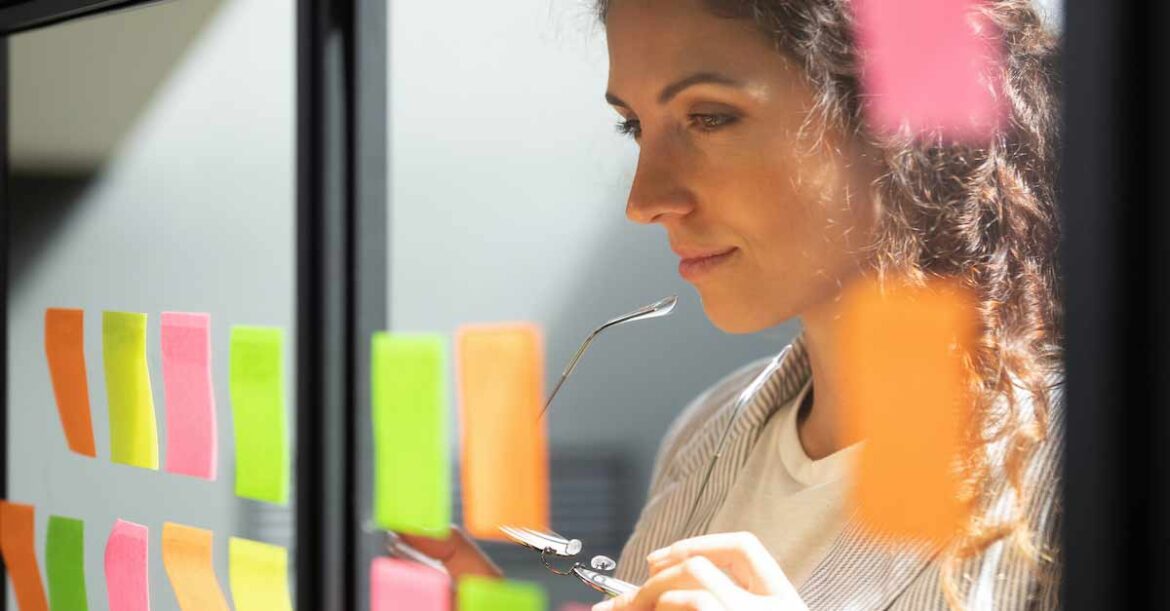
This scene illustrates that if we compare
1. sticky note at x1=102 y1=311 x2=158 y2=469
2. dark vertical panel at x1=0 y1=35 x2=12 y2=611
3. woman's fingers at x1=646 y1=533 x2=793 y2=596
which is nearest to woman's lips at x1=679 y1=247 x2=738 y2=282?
woman's fingers at x1=646 y1=533 x2=793 y2=596

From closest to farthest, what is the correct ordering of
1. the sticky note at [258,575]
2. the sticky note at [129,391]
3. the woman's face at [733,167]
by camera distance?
1. the woman's face at [733,167]
2. the sticky note at [258,575]
3. the sticky note at [129,391]

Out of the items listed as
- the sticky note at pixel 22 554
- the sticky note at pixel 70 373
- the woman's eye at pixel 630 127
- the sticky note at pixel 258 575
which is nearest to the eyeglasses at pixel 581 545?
the woman's eye at pixel 630 127

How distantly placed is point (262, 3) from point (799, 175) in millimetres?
586

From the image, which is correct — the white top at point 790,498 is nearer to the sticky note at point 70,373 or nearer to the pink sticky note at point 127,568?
the pink sticky note at point 127,568

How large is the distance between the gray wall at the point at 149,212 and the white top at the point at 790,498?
0.45 metres

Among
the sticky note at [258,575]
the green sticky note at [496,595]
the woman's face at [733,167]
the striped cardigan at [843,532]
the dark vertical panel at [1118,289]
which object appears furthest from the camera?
→ the sticky note at [258,575]

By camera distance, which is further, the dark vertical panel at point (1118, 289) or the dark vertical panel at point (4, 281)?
the dark vertical panel at point (4, 281)

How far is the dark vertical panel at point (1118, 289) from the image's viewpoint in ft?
2.09

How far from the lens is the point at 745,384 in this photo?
3.64 feet

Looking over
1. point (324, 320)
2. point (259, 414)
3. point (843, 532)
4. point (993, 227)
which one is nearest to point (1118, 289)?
point (993, 227)

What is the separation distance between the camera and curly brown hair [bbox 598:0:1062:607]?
78 cm

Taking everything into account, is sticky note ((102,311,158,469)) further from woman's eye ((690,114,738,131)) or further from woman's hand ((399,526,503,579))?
woman's eye ((690,114,738,131))

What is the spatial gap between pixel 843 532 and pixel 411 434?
15.8 inches

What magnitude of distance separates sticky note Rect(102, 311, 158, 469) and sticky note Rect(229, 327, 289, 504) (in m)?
0.14
